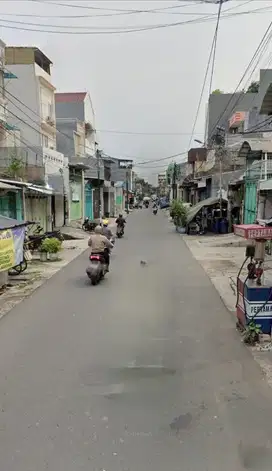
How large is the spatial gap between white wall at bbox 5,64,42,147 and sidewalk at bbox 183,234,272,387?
13695 millimetres

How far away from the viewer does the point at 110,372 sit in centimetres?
530

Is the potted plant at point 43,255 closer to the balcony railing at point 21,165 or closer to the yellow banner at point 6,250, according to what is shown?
the yellow banner at point 6,250

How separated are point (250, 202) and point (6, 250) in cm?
1449

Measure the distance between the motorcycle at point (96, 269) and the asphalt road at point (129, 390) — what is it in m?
1.75

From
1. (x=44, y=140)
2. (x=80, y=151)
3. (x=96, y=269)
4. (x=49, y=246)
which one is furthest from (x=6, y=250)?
(x=80, y=151)

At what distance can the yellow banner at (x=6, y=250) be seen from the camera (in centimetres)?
1018

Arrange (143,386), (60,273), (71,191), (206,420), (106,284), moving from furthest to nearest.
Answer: (71,191)
(60,273)
(106,284)
(143,386)
(206,420)

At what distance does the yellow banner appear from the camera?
1018 centimetres

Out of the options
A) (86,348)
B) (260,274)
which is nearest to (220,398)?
(86,348)

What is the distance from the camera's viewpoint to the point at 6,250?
34.2 ft

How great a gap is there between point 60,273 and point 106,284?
249 cm

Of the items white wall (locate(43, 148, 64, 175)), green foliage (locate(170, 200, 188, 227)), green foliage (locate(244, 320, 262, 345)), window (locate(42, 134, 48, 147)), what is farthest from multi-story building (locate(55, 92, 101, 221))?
green foliage (locate(244, 320, 262, 345))

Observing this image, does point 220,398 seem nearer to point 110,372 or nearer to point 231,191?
point 110,372

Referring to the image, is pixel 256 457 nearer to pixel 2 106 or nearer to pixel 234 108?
pixel 2 106
